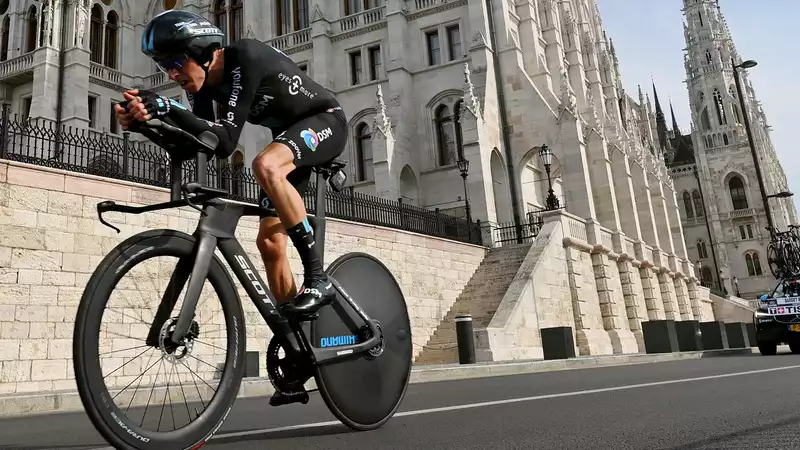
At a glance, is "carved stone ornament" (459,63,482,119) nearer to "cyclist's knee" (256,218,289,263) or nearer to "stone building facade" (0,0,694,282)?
"stone building facade" (0,0,694,282)

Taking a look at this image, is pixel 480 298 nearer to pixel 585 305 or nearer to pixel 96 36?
pixel 585 305

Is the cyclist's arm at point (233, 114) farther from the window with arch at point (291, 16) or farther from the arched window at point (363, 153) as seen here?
the window with arch at point (291, 16)

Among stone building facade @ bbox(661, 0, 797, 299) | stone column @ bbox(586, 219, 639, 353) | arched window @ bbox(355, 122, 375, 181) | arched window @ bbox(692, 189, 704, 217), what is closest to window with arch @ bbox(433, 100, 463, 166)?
arched window @ bbox(355, 122, 375, 181)

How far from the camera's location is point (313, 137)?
3.12 metres

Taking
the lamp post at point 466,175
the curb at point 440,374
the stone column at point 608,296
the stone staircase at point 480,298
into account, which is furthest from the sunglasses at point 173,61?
the stone column at point 608,296

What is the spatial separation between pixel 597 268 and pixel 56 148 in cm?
1784

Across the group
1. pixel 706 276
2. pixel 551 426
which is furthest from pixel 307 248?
pixel 706 276

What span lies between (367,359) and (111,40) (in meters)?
37.4

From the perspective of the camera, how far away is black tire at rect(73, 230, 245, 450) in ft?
6.95

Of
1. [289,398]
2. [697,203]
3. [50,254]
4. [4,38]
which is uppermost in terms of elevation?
[4,38]

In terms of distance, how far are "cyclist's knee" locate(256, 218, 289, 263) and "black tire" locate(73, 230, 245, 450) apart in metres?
0.40

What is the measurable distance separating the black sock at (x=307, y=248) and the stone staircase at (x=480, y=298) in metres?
13.2

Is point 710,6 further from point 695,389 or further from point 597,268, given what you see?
point 695,389

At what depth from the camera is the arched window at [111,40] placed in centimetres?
3450
